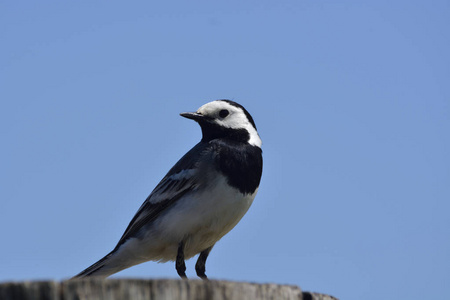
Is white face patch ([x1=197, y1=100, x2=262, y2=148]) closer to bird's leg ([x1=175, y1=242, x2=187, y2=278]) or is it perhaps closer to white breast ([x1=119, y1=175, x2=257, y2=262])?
white breast ([x1=119, y1=175, x2=257, y2=262])

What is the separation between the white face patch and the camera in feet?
32.3

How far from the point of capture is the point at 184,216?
8945mm

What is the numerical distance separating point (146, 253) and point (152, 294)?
5.46 metres

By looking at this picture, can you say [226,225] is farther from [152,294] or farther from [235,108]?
[152,294]

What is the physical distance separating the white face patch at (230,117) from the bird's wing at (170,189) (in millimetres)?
484

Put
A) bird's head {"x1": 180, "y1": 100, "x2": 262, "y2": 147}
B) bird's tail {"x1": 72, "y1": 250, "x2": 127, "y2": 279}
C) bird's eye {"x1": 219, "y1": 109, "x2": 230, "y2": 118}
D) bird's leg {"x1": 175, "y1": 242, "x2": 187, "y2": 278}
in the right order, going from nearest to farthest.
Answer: bird's leg {"x1": 175, "y1": 242, "x2": 187, "y2": 278} < bird's tail {"x1": 72, "y1": 250, "x2": 127, "y2": 279} < bird's head {"x1": 180, "y1": 100, "x2": 262, "y2": 147} < bird's eye {"x1": 219, "y1": 109, "x2": 230, "y2": 118}

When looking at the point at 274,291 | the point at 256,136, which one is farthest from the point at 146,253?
the point at 274,291

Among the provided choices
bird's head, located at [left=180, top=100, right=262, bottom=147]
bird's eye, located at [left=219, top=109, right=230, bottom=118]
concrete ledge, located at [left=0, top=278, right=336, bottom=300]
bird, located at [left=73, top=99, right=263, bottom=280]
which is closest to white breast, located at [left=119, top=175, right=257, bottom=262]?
bird, located at [left=73, top=99, right=263, bottom=280]

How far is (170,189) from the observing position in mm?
9289

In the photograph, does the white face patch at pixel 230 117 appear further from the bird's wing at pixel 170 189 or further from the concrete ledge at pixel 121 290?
the concrete ledge at pixel 121 290

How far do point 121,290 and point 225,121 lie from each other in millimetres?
6097

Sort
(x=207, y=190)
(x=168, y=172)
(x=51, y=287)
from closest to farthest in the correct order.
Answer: (x=51, y=287) → (x=207, y=190) → (x=168, y=172)

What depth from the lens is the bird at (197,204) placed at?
8.93 metres

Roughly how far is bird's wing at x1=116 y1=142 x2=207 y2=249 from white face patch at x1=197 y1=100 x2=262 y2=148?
1.59 feet
